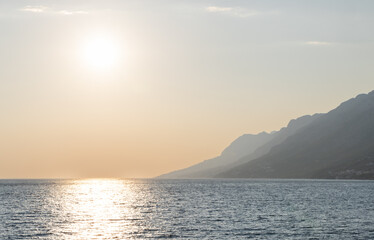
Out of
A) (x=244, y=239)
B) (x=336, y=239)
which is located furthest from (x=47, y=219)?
(x=336, y=239)

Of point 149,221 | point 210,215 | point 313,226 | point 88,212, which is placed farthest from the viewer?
point 88,212

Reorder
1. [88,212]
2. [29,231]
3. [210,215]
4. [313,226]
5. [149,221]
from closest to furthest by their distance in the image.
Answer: [29,231] < [313,226] < [149,221] < [210,215] < [88,212]

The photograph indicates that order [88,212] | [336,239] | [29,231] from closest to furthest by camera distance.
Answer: [336,239]
[29,231]
[88,212]

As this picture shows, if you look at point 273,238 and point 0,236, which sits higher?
point 0,236

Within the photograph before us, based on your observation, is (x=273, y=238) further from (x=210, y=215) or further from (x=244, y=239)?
(x=210, y=215)

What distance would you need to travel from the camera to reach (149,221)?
5037 inches

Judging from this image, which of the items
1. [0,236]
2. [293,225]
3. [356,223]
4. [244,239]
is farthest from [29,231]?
[356,223]

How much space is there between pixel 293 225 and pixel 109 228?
3926 centimetres

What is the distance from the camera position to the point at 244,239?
95062 millimetres

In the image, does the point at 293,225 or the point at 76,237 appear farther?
the point at 293,225

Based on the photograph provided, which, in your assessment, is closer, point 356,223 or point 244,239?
point 244,239

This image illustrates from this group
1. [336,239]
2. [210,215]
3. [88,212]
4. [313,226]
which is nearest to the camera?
[336,239]

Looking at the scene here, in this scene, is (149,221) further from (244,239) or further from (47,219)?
(244,239)

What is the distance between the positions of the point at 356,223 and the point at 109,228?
5490cm
